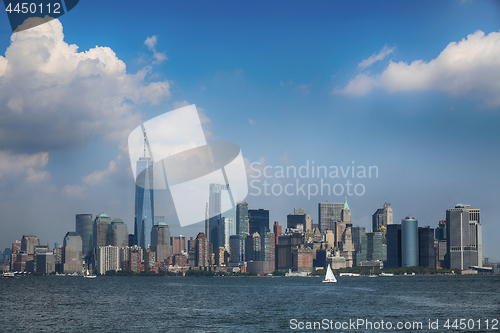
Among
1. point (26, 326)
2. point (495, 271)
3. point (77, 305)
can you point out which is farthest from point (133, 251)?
point (26, 326)

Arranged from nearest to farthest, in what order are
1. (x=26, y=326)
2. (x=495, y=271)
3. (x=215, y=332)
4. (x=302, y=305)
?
(x=215, y=332), (x=26, y=326), (x=302, y=305), (x=495, y=271)

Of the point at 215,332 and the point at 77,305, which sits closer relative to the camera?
the point at 215,332

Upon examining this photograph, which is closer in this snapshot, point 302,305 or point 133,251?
point 302,305

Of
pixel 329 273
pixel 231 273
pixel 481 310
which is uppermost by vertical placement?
pixel 481 310

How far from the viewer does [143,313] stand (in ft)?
137

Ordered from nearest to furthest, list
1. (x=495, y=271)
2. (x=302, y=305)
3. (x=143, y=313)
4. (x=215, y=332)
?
(x=215, y=332) → (x=143, y=313) → (x=302, y=305) → (x=495, y=271)

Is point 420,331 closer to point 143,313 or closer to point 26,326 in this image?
point 143,313

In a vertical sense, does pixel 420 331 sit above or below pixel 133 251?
above

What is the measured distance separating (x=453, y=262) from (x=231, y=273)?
79967 millimetres

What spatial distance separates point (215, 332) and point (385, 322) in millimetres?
11687

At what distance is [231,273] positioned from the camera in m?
200

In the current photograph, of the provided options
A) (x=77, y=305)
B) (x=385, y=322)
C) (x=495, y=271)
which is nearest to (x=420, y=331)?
(x=385, y=322)

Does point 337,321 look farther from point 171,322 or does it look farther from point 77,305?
point 77,305

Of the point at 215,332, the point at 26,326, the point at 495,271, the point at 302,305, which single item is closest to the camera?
the point at 215,332
